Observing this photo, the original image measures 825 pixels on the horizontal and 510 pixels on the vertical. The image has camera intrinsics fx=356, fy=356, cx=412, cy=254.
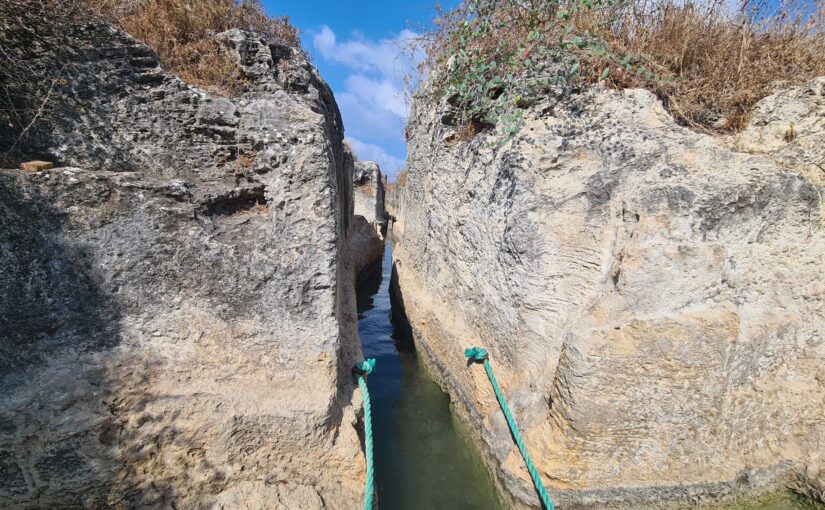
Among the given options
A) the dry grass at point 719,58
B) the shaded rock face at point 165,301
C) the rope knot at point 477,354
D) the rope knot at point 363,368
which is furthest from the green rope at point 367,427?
the dry grass at point 719,58

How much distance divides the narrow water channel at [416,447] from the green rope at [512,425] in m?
0.68

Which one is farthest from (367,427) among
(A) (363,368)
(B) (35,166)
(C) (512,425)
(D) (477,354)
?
(B) (35,166)

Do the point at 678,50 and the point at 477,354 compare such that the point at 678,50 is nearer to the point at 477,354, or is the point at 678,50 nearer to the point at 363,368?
the point at 477,354

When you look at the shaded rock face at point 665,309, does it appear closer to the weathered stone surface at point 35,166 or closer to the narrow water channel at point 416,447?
the narrow water channel at point 416,447

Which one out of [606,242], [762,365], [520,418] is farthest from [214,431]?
[762,365]

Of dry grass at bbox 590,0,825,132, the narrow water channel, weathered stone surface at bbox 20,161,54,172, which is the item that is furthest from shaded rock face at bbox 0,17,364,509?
dry grass at bbox 590,0,825,132

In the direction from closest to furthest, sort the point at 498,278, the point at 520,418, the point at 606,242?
1. the point at 606,242
2. the point at 520,418
3. the point at 498,278

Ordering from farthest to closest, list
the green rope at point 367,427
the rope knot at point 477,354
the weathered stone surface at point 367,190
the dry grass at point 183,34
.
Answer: the weathered stone surface at point 367,190 → the rope knot at point 477,354 → the dry grass at point 183,34 → the green rope at point 367,427

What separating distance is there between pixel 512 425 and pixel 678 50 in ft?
11.0

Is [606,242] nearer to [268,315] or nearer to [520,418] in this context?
[520,418]

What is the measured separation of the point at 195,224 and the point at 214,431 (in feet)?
4.26

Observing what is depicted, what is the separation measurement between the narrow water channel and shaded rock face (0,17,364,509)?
912 mm

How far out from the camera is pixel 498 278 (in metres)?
3.39

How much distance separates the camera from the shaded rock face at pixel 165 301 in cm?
202
